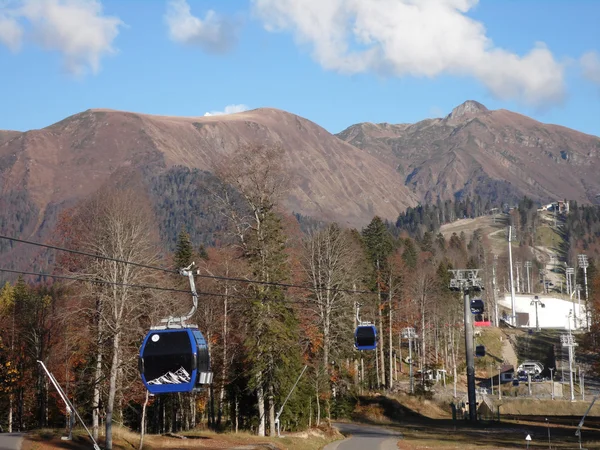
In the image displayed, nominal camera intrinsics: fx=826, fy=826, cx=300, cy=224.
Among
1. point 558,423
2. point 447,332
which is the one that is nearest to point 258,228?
point 558,423

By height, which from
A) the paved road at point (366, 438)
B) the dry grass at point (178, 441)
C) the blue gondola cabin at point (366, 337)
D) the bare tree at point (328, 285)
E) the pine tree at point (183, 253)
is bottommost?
the paved road at point (366, 438)

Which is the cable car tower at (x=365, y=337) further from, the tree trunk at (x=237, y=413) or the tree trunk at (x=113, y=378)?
the tree trunk at (x=113, y=378)

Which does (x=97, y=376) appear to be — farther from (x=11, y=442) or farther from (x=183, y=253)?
(x=183, y=253)

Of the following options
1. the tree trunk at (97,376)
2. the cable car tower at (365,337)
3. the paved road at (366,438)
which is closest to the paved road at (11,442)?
the tree trunk at (97,376)

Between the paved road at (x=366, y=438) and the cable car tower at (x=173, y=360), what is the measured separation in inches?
829

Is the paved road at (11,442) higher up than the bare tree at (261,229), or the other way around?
the bare tree at (261,229)

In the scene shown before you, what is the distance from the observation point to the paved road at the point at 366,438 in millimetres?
48344

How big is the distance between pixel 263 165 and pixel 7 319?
30933mm

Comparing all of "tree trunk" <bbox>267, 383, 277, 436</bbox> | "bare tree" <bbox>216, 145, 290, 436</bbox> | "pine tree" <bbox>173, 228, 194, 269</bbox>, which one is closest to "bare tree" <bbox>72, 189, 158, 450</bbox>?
"bare tree" <bbox>216, 145, 290, 436</bbox>

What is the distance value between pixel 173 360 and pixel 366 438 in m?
30.5

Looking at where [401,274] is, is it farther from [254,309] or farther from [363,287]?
[254,309]

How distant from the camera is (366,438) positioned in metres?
56.3

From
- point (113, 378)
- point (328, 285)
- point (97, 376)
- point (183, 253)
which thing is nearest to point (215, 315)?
point (328, 285)

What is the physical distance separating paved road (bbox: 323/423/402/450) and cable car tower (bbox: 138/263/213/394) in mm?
21057
